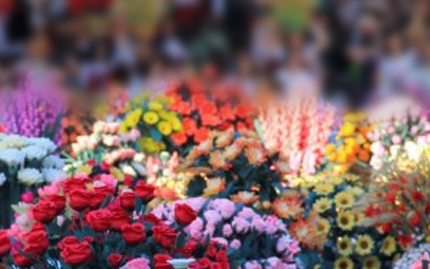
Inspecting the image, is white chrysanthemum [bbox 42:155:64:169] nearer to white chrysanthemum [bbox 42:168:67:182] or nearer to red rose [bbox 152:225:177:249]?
white chrysanthemum [bbox 42:168:67:182]

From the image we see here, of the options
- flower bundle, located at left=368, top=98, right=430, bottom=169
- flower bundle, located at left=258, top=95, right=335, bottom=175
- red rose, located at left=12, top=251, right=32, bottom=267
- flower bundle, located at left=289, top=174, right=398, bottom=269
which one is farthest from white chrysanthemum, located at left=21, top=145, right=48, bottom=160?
flower bundle, located at left=258, top=95, right=335, bottom=175

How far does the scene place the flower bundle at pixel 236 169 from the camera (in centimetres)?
562

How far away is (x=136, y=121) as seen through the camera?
28.5 feet

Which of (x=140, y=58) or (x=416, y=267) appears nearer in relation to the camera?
(x=140, y=58)

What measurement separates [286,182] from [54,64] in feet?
19.7

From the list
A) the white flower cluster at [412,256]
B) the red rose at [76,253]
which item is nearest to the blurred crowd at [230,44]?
the red rose at [76,253]

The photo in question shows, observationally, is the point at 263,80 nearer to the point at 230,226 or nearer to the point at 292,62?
the point at 292,62

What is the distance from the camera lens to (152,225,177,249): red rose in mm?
3855

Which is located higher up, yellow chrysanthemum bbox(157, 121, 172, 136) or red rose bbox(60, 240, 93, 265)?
yellow chrysanthemum bbox(157, 121, 172, 136)

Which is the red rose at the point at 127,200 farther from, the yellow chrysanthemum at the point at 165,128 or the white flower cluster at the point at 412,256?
the yellow chrysanthemum at the point at 165,128

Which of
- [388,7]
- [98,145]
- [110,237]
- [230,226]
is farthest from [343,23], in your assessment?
[98,145]

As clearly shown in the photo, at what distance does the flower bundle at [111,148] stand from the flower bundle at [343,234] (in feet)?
6.52

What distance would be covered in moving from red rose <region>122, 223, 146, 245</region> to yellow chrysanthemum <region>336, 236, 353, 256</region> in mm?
2762

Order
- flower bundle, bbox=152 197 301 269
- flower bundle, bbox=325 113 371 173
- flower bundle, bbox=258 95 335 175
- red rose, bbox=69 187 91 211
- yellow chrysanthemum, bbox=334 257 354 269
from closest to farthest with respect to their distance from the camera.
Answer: red rose, bbox=69 187 91 211
flower bundle, bbox=152 197 301 269
yellow chrysanthemum, bbox=334 257 354 269
flower bundle, bbox=325 113 371 173
flower bundle, bbox=258 95 335 175
